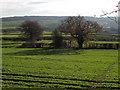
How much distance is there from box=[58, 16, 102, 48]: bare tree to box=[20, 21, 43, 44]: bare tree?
1062cm

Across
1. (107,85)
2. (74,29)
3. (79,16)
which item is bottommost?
(107,85)

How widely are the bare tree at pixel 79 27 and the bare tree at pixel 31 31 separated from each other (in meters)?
10.6

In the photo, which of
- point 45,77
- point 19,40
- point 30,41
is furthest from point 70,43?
point 45,77

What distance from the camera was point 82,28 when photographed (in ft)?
98.5

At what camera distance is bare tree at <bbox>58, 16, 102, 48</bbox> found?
29.7 m

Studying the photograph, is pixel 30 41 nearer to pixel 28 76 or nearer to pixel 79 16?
pixel 79 16

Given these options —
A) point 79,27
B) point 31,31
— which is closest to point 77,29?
point 79,27

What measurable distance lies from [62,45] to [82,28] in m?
5.46

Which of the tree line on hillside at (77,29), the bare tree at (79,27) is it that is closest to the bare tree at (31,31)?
the tree line on hillside at (77,29)

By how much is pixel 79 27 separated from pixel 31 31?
47.2ft

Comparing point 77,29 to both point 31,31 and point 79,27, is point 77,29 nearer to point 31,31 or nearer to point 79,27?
point 79,27

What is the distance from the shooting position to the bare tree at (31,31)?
38438 millimetres

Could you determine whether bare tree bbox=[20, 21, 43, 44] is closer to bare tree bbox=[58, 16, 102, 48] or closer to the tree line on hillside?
the tree line on hillside

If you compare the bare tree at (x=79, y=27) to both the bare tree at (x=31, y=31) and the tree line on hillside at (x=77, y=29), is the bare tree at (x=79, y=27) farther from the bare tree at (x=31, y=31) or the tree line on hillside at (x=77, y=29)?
the bare tree at (x=31, y=31)
